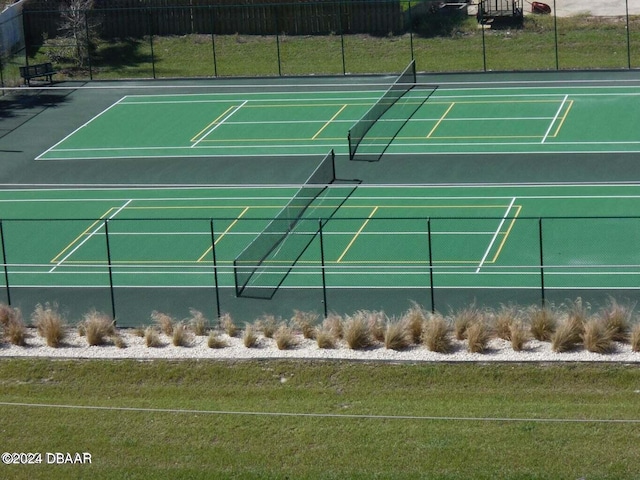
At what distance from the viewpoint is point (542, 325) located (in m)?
26.4

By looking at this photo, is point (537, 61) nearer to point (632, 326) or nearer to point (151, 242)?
point (151, 242)

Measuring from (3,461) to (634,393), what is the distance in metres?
11.1

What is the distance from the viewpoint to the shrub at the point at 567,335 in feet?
83.8

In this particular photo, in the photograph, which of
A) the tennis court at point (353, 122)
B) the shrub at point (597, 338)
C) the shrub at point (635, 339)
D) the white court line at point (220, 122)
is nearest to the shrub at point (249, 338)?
the shrub at point (597, 338)

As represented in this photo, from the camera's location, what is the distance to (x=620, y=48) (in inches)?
2333

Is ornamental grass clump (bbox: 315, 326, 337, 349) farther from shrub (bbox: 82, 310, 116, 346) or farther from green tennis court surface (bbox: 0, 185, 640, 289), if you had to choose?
shrub (bbox: 82, 310, 116, 346)

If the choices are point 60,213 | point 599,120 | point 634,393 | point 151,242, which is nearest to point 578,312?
point 634,393

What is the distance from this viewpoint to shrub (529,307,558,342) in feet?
86.5

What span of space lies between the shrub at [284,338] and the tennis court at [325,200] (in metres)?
2.69

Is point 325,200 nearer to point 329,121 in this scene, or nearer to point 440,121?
point 440,121

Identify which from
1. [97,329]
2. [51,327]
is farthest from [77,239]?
[97,329]

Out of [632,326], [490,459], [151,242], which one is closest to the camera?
[490,459]

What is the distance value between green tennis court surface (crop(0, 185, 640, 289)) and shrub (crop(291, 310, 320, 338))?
180 cm

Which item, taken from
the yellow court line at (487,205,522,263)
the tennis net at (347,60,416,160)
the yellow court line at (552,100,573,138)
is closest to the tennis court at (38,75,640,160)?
the yellow court line at (552,100,573,138)
